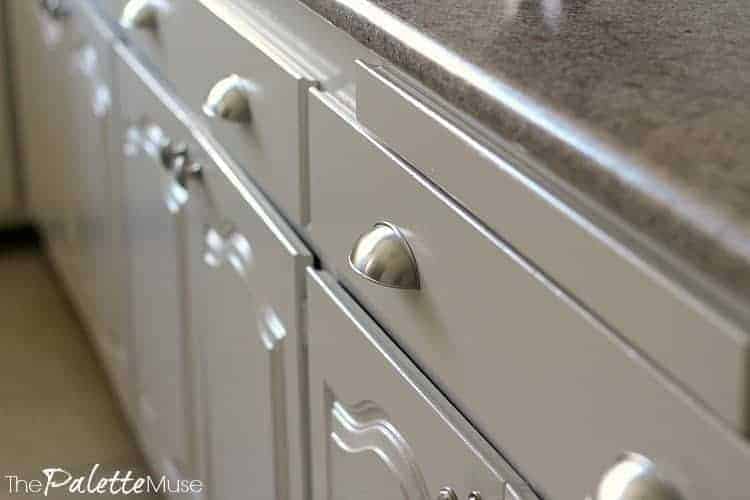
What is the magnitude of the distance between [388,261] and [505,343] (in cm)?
13

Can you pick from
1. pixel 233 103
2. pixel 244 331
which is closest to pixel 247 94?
pixel 233 103

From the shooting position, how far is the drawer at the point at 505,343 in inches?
21.0

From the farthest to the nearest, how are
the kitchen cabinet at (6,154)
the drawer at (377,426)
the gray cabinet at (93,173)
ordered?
the kitchen cabinet at (6,154), the gray cabinet at (93,173), the drawer at (377,426)

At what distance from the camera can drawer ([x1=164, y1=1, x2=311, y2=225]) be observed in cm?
96

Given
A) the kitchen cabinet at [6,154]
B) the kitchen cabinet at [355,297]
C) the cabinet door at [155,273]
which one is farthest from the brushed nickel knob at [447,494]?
the kitchen cabinet at [6,154]

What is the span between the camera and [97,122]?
1726 millimetres

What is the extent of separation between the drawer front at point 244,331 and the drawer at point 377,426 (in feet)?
0.16

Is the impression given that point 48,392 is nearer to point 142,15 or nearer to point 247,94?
point 142,15

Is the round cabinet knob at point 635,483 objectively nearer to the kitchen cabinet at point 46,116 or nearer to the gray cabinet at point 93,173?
the gray cabinet at point 93,173

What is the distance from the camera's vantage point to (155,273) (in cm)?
148

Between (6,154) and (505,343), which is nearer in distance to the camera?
(505,343)

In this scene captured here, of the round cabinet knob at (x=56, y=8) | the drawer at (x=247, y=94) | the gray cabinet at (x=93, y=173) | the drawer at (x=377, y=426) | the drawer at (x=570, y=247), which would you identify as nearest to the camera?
the drawer at (x=570, y=247)

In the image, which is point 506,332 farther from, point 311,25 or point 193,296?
point 193,296

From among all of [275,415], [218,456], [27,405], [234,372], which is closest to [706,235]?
[275,415]
